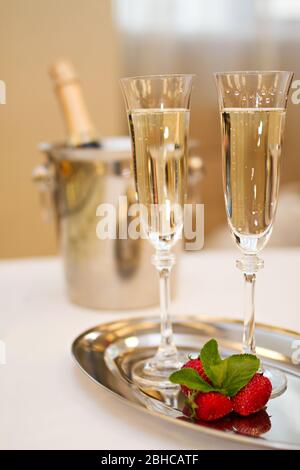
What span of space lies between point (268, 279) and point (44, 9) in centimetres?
193

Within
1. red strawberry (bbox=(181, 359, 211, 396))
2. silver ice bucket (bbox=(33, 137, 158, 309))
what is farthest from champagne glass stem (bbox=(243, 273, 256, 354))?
silver ice bucket (bbox=(33, 137, 158, 309))

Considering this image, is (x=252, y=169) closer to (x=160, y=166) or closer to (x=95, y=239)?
(x=160, y=166)

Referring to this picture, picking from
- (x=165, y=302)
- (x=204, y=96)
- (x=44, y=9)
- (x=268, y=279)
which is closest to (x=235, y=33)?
(x=204, y=96)

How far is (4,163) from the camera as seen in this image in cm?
285

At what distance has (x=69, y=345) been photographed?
0.95 m

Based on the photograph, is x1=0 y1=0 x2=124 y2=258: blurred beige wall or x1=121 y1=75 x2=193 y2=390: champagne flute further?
x1=0 y1=0 x2=124 y2=258: blurred beige wall

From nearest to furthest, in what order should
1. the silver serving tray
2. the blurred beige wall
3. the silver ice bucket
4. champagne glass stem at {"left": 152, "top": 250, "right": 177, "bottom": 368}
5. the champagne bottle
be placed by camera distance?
the silver serving tray < champagne glass stem at {"left": 152, "top": 250, "right": 177, "bottom": 368} < the silver ice bucket < the champagne bottle < the blurred beige wall

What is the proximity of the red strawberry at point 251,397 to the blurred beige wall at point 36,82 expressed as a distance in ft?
7.55

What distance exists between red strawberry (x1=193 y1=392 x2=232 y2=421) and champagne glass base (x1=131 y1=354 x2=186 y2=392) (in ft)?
0.33

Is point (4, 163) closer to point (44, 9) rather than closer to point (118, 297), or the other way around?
point (44, 9)

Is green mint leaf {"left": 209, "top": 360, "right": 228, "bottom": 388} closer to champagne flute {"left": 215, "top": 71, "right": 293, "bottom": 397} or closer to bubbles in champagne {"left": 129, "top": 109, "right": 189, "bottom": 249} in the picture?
champagne flute {"left": 215, "top": 71, "right": 293, "bottom": 397}

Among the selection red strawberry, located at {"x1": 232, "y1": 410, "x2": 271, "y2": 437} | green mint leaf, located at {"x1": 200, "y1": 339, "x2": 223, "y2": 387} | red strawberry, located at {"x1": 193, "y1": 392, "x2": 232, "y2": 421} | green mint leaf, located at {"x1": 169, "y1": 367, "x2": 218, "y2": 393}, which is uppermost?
green mint leaf, located at {"x1": 200, "y1": 339, "x2": 223, "y2": 387}

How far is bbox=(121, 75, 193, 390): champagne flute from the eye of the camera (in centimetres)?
80

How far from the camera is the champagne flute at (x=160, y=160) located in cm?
80
